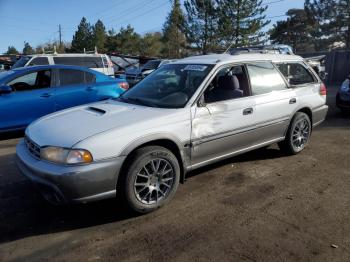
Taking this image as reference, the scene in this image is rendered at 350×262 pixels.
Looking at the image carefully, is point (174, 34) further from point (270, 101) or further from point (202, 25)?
point (270, 101)

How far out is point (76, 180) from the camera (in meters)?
3.31

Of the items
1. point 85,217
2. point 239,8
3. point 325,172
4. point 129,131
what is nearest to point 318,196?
point 325,172

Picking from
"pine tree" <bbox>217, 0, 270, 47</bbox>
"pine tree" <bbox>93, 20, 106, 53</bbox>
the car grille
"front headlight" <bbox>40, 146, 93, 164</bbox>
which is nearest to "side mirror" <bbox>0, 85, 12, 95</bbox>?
the car grille

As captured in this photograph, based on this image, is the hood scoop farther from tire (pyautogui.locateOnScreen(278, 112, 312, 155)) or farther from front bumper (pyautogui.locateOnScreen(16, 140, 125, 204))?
tire (pyautogui.locateOnScreen(278, 112, 312, 155))

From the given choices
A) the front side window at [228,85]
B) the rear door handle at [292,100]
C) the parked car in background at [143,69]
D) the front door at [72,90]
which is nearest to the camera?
the front side window at [228,85]

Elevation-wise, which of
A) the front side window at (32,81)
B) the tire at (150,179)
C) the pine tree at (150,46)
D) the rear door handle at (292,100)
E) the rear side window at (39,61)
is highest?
the pine tree at (150,46)

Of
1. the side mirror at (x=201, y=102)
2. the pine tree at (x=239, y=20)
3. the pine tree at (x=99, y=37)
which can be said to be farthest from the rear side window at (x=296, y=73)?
the pine tree at (x=99, y=37)

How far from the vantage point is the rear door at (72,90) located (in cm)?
728

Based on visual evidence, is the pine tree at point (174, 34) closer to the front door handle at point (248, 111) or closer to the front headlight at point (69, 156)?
the front door handle at point (248, 111)

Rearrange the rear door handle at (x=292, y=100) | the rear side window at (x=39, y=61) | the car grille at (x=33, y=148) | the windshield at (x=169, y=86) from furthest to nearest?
the rear side window at (x=39, y=61) → the rear door handle at (x=292, y=100) → the windshield at (x=169, y=86) → the car grille at (x=33, y=148)

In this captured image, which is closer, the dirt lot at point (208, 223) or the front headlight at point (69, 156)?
the dirt lot at point (208, 223)

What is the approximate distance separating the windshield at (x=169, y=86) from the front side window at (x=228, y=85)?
0.17 m

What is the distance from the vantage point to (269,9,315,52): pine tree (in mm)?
48156

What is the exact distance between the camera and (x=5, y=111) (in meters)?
6.66
